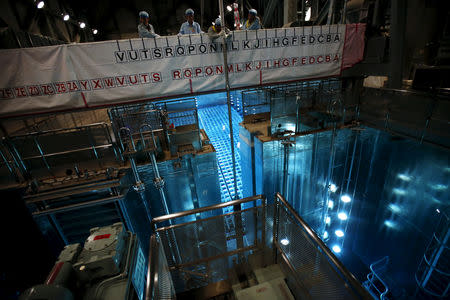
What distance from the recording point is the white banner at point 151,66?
338 centimetres

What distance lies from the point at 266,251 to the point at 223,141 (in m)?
5.58

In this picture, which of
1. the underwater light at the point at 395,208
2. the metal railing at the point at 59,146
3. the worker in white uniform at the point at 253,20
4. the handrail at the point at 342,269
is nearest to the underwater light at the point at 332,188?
the underwater light at the point at 395,208

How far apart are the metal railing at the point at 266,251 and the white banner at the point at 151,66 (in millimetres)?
2502

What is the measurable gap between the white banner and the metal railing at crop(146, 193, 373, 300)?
2.50 m

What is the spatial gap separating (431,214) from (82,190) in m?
8.47

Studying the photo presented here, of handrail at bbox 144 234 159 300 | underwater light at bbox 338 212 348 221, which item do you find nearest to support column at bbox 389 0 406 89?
underwater light at bbox 338 212 348 221

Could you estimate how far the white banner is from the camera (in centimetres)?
338

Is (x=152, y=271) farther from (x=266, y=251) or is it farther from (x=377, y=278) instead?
(x=377, y=278)

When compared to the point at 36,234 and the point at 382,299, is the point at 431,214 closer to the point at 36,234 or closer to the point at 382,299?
the point at 382,299

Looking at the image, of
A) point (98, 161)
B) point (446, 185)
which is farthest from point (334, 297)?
point (98, 161)

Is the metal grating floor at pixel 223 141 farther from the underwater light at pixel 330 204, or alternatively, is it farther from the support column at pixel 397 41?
the support column at pixel 397 41

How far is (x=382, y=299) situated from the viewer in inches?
253

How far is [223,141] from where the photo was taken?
28.5 ft

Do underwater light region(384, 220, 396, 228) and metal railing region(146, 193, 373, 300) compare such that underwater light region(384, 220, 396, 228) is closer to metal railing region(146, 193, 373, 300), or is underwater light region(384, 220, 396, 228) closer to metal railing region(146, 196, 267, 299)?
metal railing region(146, 193, 373, 300)
